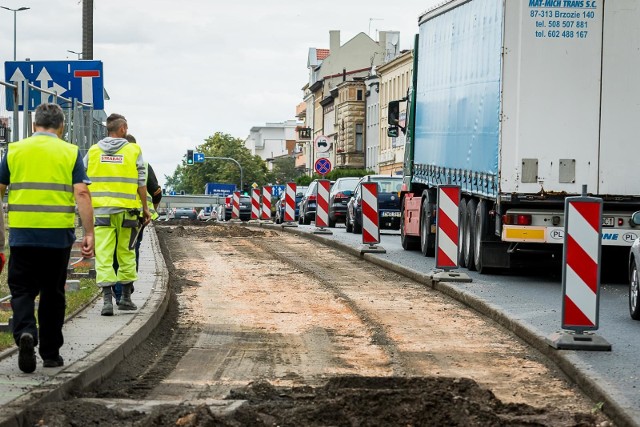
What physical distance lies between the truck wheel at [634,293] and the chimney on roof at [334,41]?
127879 mm

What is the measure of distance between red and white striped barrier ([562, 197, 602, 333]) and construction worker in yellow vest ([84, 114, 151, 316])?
13.2 ft

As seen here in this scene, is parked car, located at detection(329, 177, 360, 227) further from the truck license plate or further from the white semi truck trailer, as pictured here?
the truck license plate

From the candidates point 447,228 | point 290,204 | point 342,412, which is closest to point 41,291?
point 342,412

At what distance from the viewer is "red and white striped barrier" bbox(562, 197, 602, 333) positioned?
11.2 metres

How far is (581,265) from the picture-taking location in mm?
11273

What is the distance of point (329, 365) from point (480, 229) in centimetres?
1005

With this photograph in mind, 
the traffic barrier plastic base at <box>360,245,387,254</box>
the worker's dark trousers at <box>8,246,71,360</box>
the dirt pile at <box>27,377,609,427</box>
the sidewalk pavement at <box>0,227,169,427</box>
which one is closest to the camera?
the dirt pile at <box>27,377,609,427</box>

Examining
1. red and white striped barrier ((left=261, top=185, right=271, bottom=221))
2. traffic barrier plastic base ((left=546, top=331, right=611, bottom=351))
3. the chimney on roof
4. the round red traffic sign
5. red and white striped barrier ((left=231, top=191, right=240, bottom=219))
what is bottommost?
red and white striped barrier ((left=231, top=191, right=240, bottom=219))

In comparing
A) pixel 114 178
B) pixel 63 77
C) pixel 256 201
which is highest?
pixel 63 77

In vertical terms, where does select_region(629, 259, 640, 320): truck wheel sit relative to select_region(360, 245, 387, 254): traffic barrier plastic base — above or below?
above

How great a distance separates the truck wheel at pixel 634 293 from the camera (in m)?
14.1

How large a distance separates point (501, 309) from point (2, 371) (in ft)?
21.6

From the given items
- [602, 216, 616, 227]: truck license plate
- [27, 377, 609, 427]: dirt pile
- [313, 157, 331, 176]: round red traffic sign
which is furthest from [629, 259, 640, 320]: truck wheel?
[313, 157, 331, 176]: round red traffic sign

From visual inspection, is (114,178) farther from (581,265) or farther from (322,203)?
(322,203)
